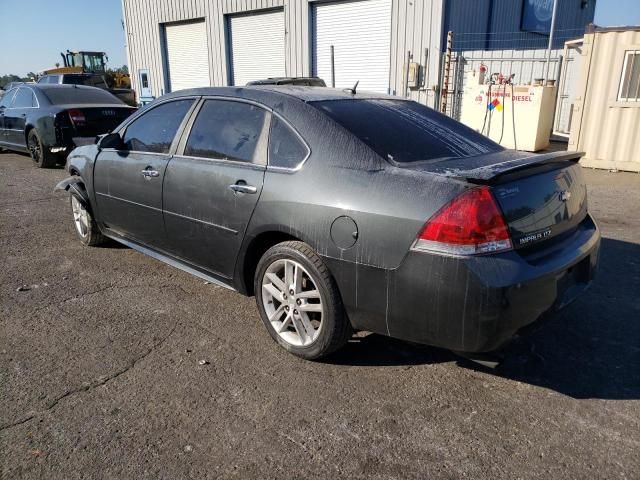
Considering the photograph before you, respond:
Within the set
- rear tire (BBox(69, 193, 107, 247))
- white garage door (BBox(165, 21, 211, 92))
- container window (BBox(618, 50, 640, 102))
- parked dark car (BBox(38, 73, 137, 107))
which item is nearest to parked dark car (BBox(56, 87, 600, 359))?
rear tire (BBox(69, 193, 107, 247))

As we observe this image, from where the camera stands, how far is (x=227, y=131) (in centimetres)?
360

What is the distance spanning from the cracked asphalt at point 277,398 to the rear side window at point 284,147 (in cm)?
120

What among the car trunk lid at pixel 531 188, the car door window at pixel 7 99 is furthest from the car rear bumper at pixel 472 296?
the car door window at pixel 7 99

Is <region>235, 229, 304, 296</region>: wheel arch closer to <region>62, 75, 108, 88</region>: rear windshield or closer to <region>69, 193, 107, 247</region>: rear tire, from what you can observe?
<region>69, 193, 107, 247</region>: rear tire

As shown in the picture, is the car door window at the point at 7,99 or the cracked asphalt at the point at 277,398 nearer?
the cracked asphalt at the point at 277,398

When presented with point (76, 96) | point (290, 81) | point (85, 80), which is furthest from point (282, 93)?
point (85, 80)

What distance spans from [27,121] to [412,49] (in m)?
9.12

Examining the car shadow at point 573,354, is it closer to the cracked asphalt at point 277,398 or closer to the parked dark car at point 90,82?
the cracked asphalt at point 277,398

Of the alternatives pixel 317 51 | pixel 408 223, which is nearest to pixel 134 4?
pixel 317 51

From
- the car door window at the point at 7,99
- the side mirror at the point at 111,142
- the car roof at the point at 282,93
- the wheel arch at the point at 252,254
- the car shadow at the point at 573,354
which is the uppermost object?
the car roof at the point at 282,93

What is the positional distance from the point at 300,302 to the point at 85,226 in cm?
325

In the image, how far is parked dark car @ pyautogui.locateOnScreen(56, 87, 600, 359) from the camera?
249 centimetres

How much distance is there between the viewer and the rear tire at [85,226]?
17.0ft

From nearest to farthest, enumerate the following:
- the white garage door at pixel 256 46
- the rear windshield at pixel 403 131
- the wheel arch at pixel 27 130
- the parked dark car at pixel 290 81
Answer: the rear windshield at pixel 403 131 → the parked dark car at pixel 290 81 → the wheel arch at pixel 27 130 → the white garage door at pixel 256 46
